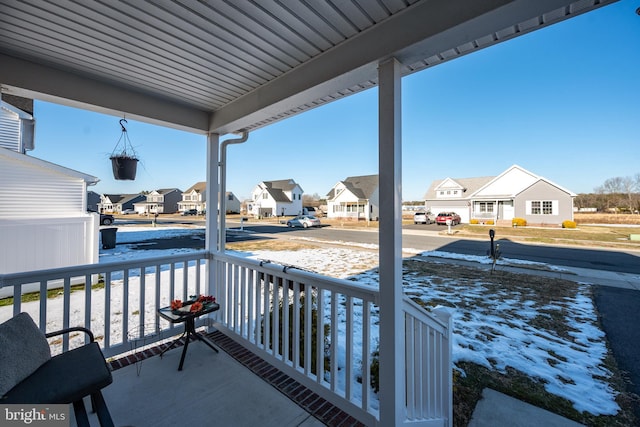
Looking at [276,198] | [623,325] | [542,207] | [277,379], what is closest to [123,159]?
[277,379]

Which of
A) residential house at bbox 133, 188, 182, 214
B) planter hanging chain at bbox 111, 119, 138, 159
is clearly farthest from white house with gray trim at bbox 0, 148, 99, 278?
residential house at bbox 133, 188, 182, 214

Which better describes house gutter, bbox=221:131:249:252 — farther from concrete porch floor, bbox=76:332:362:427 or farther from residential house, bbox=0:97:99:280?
residential house, bbox=0:97:99:280

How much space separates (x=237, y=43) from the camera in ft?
5.61

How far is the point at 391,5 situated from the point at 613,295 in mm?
6465

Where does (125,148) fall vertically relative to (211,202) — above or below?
above

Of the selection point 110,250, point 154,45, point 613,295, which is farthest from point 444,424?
point 110,250

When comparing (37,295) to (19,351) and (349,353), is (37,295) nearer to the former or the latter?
(19,351)

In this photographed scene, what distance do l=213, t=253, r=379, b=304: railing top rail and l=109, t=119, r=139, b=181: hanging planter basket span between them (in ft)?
4.18

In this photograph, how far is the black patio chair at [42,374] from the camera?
4.22 feet

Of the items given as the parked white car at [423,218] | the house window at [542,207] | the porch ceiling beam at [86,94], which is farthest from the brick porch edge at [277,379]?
the house window at [542,207]

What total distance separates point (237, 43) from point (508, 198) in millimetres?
19814

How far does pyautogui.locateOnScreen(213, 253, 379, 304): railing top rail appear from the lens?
5.52 feet

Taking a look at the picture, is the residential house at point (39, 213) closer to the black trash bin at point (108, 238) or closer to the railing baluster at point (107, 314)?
the railing baluster at point (107, 314)
